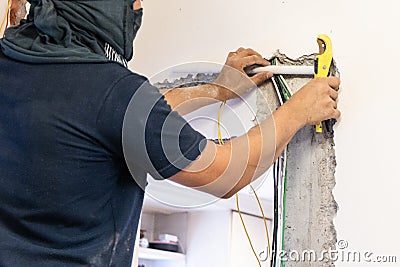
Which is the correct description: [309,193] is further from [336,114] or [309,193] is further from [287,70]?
[287,70]

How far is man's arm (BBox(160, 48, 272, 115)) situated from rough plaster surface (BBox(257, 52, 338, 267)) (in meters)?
0.10

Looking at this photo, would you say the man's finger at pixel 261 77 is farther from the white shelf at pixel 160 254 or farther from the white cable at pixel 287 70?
the white shelf at pixel 160 254

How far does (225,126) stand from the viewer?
159 centimetres

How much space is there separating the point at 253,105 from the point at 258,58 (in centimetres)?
13

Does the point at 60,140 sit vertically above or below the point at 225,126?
below

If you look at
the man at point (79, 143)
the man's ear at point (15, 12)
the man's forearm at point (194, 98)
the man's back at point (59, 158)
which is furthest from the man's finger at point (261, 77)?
the man's ear at point (15, 12)

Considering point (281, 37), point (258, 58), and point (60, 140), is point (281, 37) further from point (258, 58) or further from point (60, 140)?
point (60, 140)

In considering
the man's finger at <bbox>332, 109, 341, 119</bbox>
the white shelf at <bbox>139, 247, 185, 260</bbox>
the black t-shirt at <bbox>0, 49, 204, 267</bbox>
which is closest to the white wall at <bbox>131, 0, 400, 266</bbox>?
the man's finger at <bbox>332, 109, 341, 119</bbox>

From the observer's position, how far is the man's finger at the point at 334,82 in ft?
4.43

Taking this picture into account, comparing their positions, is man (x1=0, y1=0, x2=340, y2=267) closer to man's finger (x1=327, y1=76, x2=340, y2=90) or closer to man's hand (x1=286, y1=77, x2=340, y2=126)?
man's hand (x1=286, y1=77, x2=340, y2=126)

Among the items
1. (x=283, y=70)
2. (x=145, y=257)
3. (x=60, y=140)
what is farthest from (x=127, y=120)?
(x=145, y=257)

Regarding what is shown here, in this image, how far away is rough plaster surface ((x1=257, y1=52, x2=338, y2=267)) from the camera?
1.36 meters

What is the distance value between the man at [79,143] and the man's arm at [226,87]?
0.38 metres

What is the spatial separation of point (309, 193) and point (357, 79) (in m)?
0.30
